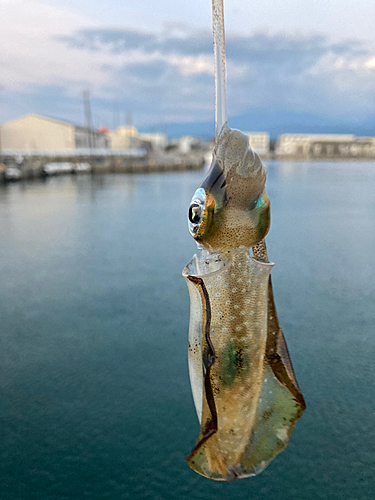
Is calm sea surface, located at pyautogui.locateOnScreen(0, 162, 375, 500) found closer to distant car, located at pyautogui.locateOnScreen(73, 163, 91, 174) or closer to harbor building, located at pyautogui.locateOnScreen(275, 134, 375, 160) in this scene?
distant car, located at pyautogui.locateOnScreen(73, 163, 91, 174)

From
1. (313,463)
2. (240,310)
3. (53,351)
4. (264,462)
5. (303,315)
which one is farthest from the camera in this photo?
(303,315)

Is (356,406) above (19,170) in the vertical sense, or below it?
below

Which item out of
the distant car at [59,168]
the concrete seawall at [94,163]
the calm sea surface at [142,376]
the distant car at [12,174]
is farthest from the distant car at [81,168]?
the calm sea surface at [142,376]

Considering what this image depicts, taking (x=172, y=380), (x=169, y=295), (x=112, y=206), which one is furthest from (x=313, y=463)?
(x=112, y=206)

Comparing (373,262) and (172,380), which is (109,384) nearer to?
(172,380)

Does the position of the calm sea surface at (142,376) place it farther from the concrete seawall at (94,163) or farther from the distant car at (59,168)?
the distant car at (59,168)

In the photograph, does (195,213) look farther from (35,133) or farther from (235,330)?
(35,133)

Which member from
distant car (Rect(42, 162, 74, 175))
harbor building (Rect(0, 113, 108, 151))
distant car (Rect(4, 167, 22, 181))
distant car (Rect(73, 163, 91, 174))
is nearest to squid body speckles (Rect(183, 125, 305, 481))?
distant car (Rect(4, 167, 22, 181))
